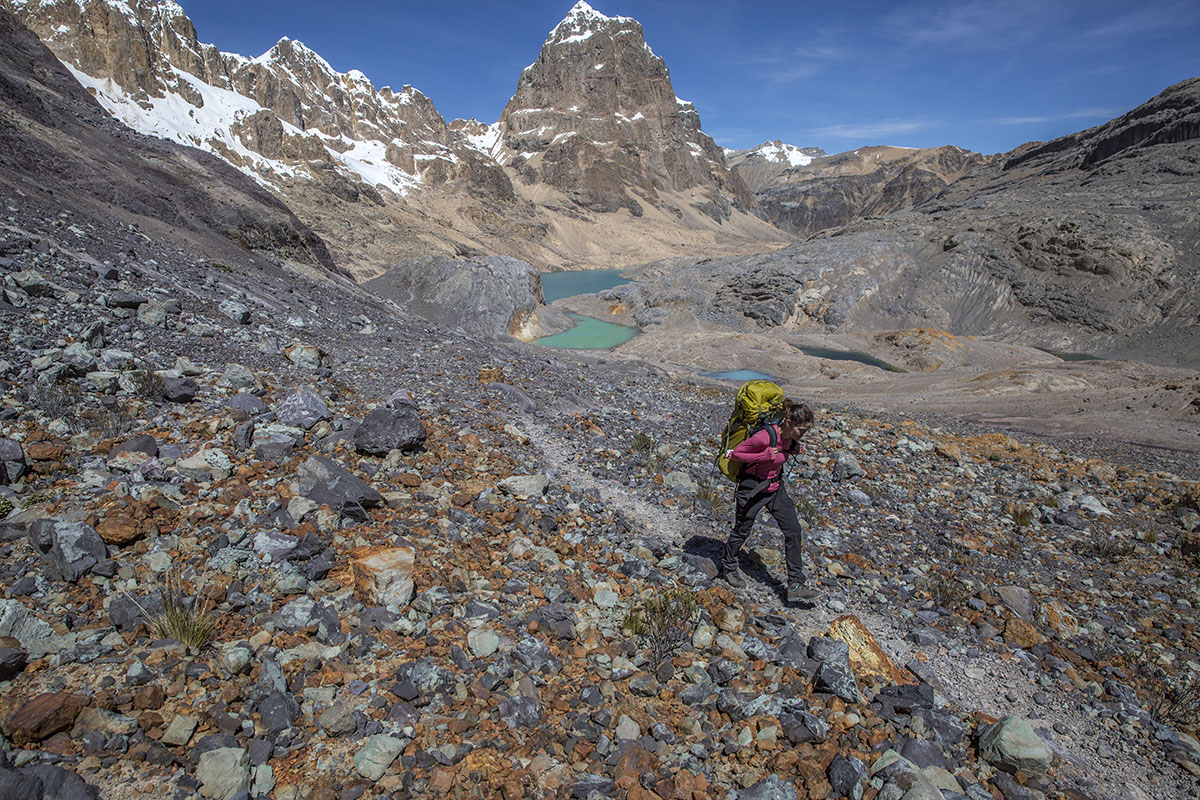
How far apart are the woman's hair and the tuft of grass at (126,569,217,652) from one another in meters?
4.68

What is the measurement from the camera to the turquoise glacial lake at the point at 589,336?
38375mm

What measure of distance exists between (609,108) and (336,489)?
172693 mm

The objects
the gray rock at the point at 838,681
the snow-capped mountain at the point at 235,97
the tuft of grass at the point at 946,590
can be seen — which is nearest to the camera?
the gray rock at the point at 838,681

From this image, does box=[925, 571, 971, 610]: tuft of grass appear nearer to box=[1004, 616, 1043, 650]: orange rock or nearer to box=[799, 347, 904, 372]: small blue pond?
box=[1004, 616, 1043, 650]: orange rock

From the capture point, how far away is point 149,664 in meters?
3.25

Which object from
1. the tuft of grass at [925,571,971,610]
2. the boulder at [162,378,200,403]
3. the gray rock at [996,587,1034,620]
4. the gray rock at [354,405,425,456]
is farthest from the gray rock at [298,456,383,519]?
the gray rock at [996,587,1034,620]

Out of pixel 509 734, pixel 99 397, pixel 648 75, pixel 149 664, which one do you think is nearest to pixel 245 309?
pixel 99 397

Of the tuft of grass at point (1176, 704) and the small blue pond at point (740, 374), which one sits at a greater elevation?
the tuft of grass at point (1176, 704)

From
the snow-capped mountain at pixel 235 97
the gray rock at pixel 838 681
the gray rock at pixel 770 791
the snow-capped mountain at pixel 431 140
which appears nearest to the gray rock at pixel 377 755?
the gray rock at pixel 770 791

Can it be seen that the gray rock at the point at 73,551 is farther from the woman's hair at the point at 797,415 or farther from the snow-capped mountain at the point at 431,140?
the snow-capped mountain at the point at 431,140

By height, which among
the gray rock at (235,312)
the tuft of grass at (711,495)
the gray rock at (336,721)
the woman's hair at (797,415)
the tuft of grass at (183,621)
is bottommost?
the tuft of grass at (711,495)

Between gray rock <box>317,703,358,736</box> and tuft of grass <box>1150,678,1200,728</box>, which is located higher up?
gray rock <box>317,703,358,736</box>

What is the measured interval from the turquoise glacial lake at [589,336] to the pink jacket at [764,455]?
30629 millimetres

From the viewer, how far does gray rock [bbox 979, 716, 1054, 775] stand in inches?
138
